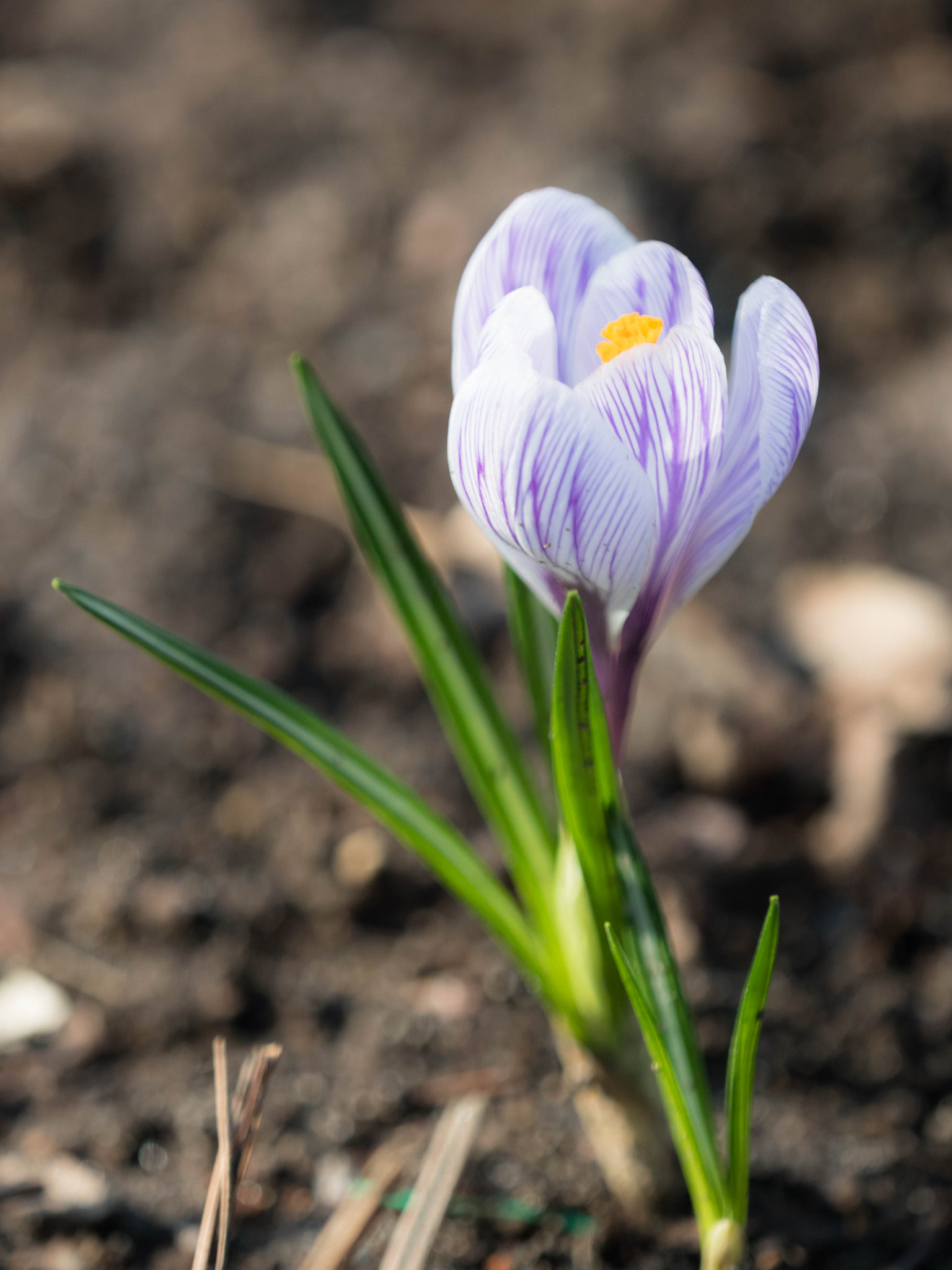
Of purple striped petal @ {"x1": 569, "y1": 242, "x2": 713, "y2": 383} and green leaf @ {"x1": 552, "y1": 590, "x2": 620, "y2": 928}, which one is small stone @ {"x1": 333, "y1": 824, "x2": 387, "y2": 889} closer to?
green leaf @ {"x1": 552, "y1": 590, "x2": 620, "y2": 928}

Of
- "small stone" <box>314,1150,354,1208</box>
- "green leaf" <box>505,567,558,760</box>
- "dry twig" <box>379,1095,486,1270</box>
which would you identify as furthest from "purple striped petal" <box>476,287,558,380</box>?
"small stone" <box>314,1150,354,1208</box>

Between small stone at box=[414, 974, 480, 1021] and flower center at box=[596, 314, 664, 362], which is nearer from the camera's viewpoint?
flower center at box=[596, 314, 664, 362]

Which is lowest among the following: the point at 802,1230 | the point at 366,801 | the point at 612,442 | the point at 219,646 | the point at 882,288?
the point at 802,1230

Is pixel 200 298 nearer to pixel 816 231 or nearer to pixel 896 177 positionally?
pixel 816 231

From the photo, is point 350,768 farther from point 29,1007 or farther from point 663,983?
point 29,1007

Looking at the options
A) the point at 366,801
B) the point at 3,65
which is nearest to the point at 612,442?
the point at 366,801

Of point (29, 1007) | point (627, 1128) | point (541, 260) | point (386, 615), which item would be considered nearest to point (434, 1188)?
point (627, 1128)
